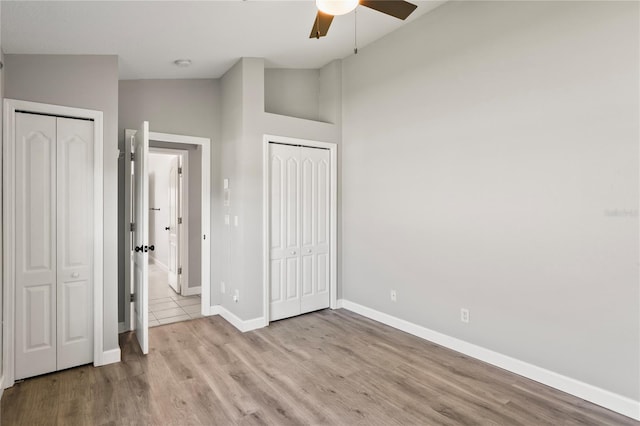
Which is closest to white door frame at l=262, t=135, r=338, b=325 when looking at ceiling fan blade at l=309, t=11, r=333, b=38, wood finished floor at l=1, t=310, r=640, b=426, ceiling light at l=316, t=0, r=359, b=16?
wood finished floor at l=1, t=310, r=640, b=426

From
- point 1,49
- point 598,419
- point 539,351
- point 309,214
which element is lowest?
A: point 598,419

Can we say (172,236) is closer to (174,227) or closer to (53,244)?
(174,227)

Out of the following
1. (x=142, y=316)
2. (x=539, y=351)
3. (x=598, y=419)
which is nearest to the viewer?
(x=598, y=419)

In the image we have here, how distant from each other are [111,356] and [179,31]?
9.27 ft

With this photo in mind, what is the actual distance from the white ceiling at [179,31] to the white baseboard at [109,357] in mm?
2503

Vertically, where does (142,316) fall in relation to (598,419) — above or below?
above

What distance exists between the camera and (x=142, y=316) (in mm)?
3230

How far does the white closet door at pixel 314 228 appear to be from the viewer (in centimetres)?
435

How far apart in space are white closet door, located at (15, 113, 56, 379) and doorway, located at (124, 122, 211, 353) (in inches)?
26.1

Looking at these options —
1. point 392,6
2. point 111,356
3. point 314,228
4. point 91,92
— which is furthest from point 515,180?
point 111,356

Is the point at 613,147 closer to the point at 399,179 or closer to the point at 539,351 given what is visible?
the point at 539,351

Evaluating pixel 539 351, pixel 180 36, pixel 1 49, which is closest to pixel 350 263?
pixel 539 351

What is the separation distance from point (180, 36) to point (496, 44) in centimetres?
268

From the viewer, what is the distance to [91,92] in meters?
2.93
